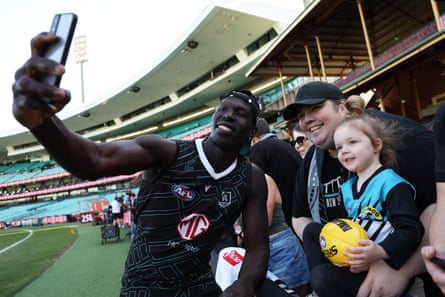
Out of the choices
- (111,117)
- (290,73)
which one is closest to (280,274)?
(290,73)

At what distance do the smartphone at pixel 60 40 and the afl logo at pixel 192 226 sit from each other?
93 cm

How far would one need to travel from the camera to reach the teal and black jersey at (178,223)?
1.48 metres

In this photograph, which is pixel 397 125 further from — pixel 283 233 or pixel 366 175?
pixel 283 233

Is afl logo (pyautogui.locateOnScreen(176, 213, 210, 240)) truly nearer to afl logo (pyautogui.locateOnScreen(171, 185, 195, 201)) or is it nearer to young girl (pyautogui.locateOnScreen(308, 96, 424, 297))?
afl logo (pyautogui.locateOnScreen(171, 185, 195, 201))

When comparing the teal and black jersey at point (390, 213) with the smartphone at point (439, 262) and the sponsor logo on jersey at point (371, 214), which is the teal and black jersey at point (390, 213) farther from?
the smartphone at point (439, 262)

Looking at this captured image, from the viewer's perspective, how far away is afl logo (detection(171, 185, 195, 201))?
152 centimetres

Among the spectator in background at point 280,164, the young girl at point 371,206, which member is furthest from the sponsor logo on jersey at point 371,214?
the spectator in background at point 280,164

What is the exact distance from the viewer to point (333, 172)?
196cm

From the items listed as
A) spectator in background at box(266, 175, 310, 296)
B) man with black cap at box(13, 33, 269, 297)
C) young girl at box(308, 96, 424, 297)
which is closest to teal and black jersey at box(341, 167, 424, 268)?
young girl at box(308, 96, 424, 297)

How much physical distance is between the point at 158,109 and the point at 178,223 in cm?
4093

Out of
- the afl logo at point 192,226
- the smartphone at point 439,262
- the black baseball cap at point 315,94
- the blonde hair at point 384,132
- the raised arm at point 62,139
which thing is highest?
the black baseball cap at point 315,94

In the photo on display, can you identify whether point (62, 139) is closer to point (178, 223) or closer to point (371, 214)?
point (178, 223)

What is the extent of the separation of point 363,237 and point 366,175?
368 mm

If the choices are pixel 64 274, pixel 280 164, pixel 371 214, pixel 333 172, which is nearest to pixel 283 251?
pixel 280 164
